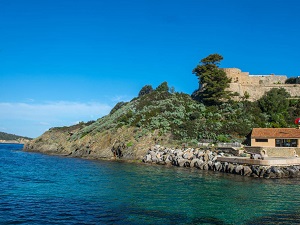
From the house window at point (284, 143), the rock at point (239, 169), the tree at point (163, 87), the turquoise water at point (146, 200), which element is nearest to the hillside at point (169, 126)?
Result: the house window at point (284, 143)

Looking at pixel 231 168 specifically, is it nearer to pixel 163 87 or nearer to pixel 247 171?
pixel 247 171

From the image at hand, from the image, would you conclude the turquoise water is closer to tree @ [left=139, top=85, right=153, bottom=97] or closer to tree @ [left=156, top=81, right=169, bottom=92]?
tree @ [left=156, top=81, right=169, bottom=92]

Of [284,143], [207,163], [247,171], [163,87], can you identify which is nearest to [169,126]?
[207,163]

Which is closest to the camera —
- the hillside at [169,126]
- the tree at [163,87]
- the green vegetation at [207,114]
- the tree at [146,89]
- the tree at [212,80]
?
the hillside at [169,126]

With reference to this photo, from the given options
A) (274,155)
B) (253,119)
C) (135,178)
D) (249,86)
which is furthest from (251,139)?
(249,86)

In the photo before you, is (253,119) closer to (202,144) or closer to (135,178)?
(202,144)

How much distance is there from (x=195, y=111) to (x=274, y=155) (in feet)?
74.2

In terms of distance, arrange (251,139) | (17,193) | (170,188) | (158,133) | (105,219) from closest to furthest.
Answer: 1. (105,219)
2. (17,193)
3. (170,188)
4. (251,139)
5. (158,133)

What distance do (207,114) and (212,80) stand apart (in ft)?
29.6

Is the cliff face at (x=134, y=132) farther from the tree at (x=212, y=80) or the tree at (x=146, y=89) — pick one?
the tree at (x=146, y=89)

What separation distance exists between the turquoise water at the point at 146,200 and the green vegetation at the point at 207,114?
22.7 m

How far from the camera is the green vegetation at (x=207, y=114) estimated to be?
50909 millimetres

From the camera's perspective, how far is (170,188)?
22.9m

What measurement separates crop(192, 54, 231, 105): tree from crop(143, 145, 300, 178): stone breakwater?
21061 mm
